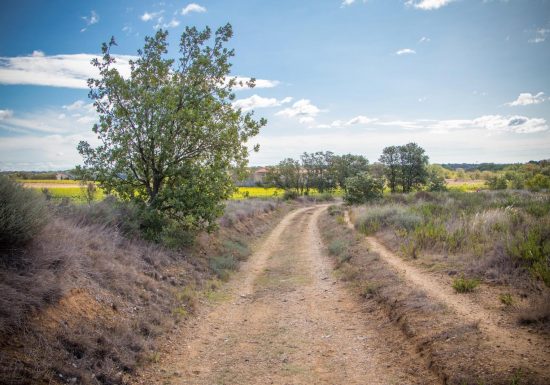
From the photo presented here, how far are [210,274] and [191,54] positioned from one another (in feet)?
31.5

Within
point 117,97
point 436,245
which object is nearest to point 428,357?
point 436,245

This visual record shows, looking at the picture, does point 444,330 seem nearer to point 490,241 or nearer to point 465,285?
point 465,285

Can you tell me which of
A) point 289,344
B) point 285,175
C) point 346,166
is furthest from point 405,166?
point 289,344

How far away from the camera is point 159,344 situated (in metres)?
6.74

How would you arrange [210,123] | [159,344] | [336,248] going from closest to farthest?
[159,344], [210,123], [336,248]

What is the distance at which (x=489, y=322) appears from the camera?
632cm

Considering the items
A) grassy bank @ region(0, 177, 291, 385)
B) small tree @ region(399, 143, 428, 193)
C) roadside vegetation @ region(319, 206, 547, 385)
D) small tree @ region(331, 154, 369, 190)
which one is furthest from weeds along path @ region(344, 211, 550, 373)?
small tree @ region(331, 154, 369, 190)

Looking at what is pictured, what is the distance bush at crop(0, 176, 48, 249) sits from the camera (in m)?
6.18

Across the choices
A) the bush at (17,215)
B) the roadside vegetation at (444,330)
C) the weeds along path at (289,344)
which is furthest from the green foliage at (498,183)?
the bush at (17,215)

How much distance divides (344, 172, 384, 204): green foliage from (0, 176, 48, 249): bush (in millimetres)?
32965

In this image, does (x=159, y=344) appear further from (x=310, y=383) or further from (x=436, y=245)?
(x=436, y=245)

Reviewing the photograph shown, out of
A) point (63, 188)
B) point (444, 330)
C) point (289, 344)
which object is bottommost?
point (289, 344)

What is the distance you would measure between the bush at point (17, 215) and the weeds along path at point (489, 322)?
30.3 ft

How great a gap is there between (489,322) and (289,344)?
410 cm
